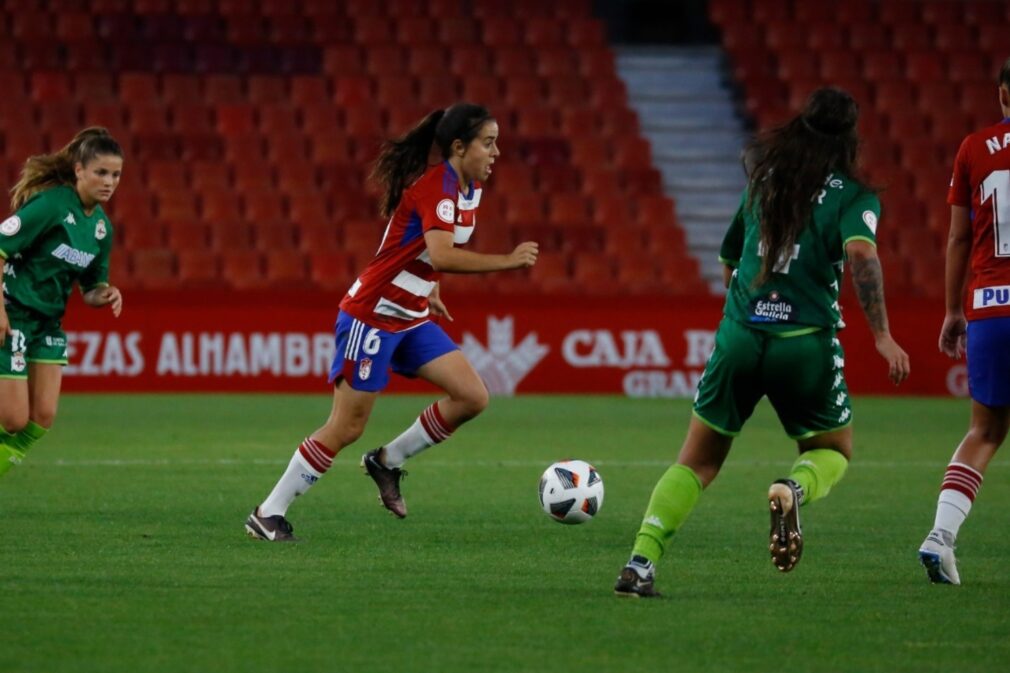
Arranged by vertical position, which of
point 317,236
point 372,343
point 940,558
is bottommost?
point 940,558

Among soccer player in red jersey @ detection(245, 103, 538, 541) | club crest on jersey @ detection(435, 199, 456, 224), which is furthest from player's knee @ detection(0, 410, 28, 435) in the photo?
club crest on jersey @ detection(435, 199, 456, 224)

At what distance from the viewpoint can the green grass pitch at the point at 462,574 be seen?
4949mm

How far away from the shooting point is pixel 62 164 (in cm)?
798

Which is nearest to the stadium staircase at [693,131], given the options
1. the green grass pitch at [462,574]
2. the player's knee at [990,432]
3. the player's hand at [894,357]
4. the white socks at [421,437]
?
the green grass pitch at [462,574]

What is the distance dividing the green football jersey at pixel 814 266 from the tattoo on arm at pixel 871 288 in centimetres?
8

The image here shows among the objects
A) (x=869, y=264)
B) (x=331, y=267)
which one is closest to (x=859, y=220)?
(x=869, y=264)

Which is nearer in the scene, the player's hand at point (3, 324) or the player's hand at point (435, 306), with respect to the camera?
the player's hand at point (3, 324)

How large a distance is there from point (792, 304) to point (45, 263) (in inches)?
156

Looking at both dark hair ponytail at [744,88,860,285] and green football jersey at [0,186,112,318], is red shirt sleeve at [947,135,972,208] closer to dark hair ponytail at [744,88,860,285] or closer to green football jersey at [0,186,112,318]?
dark hair ponytail at [744,88,860,285]

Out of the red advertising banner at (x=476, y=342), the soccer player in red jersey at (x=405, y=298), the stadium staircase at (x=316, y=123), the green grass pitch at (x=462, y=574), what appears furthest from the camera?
the stadium staircase at (x=316, y=123)

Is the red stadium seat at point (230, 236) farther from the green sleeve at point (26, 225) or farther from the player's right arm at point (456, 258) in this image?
the player's right arm at point (456, 258)

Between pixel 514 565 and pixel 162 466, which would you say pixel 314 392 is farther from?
A: pixel 514 565

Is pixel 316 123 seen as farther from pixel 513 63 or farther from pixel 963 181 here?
pixel 963 181

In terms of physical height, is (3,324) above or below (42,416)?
above
